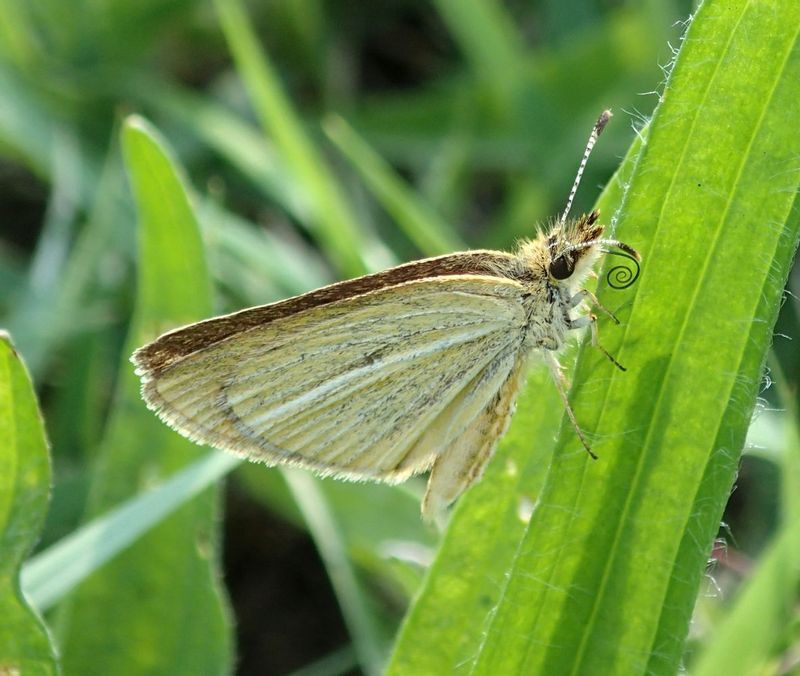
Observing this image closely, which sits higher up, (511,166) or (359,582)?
(511,166)

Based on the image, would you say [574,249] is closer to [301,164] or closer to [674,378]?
[674,378]

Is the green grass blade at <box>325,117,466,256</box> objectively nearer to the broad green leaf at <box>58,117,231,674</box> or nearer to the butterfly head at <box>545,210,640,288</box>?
the broad green leaf at <box>58,117,231,674</box>

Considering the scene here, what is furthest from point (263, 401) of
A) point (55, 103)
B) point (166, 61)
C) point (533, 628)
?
point (166, 61)

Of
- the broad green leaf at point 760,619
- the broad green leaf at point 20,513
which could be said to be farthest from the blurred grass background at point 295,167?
the broad green leaf at point 20,513

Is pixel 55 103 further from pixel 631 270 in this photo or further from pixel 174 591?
pixel 631 270

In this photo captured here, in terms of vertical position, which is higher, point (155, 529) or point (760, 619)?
point (760, 619)

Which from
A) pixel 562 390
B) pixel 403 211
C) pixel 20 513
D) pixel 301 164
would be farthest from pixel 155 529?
pixel 301 164
